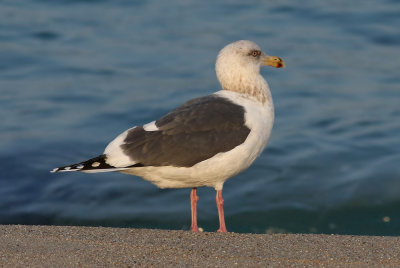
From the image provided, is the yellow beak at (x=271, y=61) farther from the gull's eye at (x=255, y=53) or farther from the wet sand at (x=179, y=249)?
the wet sand at (x=179, y=249)

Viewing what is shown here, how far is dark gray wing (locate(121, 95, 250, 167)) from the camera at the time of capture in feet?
20.1

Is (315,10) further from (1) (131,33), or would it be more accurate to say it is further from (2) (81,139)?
(2) (81,139)

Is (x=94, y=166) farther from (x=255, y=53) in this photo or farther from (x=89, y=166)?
(x=255, y=53)

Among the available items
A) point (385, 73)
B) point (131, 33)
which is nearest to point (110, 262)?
point (385, 73)

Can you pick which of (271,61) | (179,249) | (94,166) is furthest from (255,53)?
(179,249)

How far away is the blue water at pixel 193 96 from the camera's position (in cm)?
955

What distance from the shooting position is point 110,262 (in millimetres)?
4832

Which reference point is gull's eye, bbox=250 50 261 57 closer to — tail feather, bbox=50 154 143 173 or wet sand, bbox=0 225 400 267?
tail feather, bbox=50 154 143 173

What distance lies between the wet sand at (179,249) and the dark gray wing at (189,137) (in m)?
0.66

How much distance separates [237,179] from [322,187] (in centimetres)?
121

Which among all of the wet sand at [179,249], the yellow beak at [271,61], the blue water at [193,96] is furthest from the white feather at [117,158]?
the blue water at [193,96]

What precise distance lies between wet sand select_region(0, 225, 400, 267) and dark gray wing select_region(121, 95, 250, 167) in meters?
0.66

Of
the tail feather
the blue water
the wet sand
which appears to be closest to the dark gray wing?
the tail feather

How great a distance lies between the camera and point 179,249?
5.20 meters
